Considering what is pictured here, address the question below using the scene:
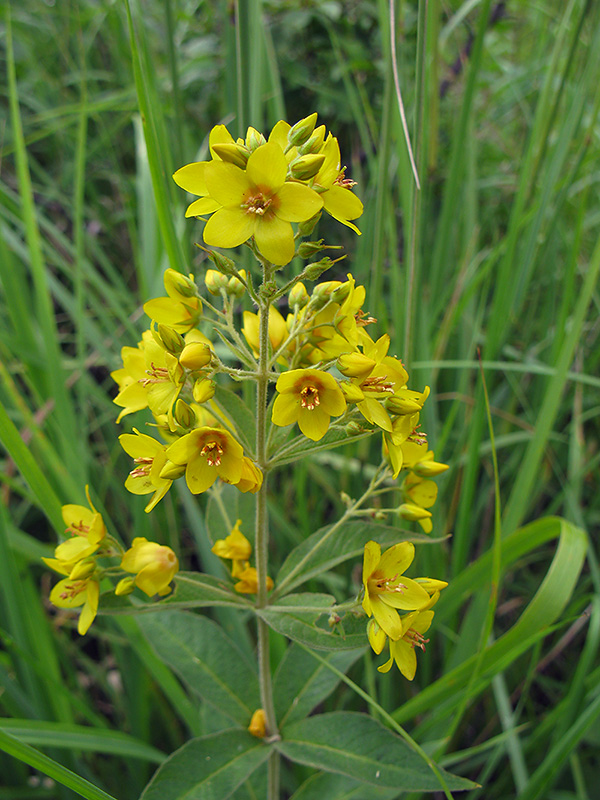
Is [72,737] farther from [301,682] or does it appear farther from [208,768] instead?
[301,682]

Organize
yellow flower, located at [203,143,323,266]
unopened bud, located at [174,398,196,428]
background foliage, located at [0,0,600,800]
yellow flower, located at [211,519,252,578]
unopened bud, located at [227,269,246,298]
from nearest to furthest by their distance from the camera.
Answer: yellow flower, located at [203,143,323,266] < unopened bud, located at [174,398,196,428] < unopened bud, located at [227,269,246,298] < yellow flower, located at [211,519,252,578] < background foliage, located at [0,0,600,800]

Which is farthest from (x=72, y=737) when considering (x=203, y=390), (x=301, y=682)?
(x=203, y=390)

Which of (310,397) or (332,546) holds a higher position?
(310,397)

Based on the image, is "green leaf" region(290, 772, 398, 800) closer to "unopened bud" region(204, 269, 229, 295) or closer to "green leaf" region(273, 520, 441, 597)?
"green leaf" region(273, 520, 441, 597)

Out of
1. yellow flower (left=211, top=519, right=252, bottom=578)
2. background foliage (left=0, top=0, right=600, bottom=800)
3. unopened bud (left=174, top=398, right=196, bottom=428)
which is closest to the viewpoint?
unopened bud (left=174, top=398, right=196, bottom=428)

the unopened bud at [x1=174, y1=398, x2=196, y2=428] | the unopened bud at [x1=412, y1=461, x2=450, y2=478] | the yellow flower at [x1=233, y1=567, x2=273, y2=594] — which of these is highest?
the unopened bud at [x1=174, y1=398, x2=196, y2=428]

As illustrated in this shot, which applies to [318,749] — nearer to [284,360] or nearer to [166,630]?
[166,630]

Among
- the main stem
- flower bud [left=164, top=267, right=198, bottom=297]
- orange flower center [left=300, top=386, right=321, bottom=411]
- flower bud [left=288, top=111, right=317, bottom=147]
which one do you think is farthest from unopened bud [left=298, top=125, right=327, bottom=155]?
orange flower center [left=300, top=386, right=321, bottom=411]
